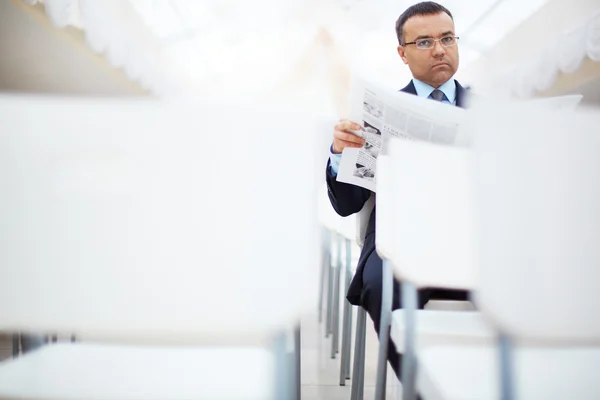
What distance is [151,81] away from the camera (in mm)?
5297

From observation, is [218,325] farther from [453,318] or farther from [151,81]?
[151,81]

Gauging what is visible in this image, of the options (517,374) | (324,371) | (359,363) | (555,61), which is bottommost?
(324,371)

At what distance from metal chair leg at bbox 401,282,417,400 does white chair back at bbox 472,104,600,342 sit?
330 mm

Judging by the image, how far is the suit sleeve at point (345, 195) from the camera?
1.60 meters

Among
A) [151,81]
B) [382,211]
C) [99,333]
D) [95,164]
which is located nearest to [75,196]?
[95,164]

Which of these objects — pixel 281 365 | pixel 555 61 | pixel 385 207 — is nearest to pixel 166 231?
pixel 281 365

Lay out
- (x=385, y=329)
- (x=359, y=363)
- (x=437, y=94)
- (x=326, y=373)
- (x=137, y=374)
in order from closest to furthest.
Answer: (x=137, y=374) < (x=385, y=329) < (x=359, y=363) < (x=437, y=94) < (x=326, y=373)

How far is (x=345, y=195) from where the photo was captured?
1599mm

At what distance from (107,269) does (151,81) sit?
199 inches

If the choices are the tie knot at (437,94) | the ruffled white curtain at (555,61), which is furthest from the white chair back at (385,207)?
the ruffled white curtain at (555,61)

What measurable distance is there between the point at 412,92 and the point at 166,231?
1356 millimetres

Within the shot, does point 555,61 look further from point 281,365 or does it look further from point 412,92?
point 281,365

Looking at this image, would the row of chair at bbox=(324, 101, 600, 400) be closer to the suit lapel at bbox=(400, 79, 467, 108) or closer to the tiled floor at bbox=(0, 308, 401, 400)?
the tiled floor at bbox=(0, 308, 401, 400)

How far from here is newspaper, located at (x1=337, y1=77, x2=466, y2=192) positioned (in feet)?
3.83
